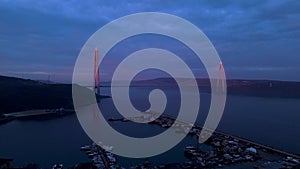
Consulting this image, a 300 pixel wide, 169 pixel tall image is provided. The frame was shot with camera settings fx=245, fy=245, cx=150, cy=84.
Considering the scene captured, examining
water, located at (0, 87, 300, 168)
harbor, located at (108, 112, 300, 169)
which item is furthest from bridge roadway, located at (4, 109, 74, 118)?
harbor, located at (108, 112, 300, 169)

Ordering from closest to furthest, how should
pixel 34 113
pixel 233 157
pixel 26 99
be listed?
pixel 233 157 → pixel 34 113 → pixel 26 99

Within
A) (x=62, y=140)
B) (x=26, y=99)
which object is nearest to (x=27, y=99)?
(x=26, y=99)

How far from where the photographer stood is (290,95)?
86.4ft

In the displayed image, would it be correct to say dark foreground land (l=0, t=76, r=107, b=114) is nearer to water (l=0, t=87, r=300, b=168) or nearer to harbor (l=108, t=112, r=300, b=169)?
water (l=0, t=87, r=300, b=168)

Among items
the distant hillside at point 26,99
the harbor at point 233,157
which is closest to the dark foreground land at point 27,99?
the distant hillside at point 26,99

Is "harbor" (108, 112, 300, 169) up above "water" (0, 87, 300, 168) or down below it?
above

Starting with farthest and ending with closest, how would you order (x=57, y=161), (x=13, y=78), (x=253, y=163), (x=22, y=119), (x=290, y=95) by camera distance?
1. (x=290, y=95)
2. (x=13, y=78)
3. (x=22, y=119)
4. (x=57, y=161)
5. (x=253, y=163)

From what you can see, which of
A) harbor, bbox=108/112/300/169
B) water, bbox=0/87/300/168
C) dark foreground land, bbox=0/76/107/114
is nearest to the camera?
harbor, bbox=108/112/300/169

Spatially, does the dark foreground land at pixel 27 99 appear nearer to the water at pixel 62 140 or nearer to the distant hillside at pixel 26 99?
the distant hillside at pixel 26 99

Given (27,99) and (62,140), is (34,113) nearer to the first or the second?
(27,99)

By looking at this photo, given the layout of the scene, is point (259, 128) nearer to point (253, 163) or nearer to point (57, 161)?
point (253, 163)

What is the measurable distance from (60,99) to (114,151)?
10.8 meters

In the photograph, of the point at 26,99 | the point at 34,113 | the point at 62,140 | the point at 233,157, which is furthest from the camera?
the point at 26,99

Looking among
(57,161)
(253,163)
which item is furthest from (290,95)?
(57,161)
